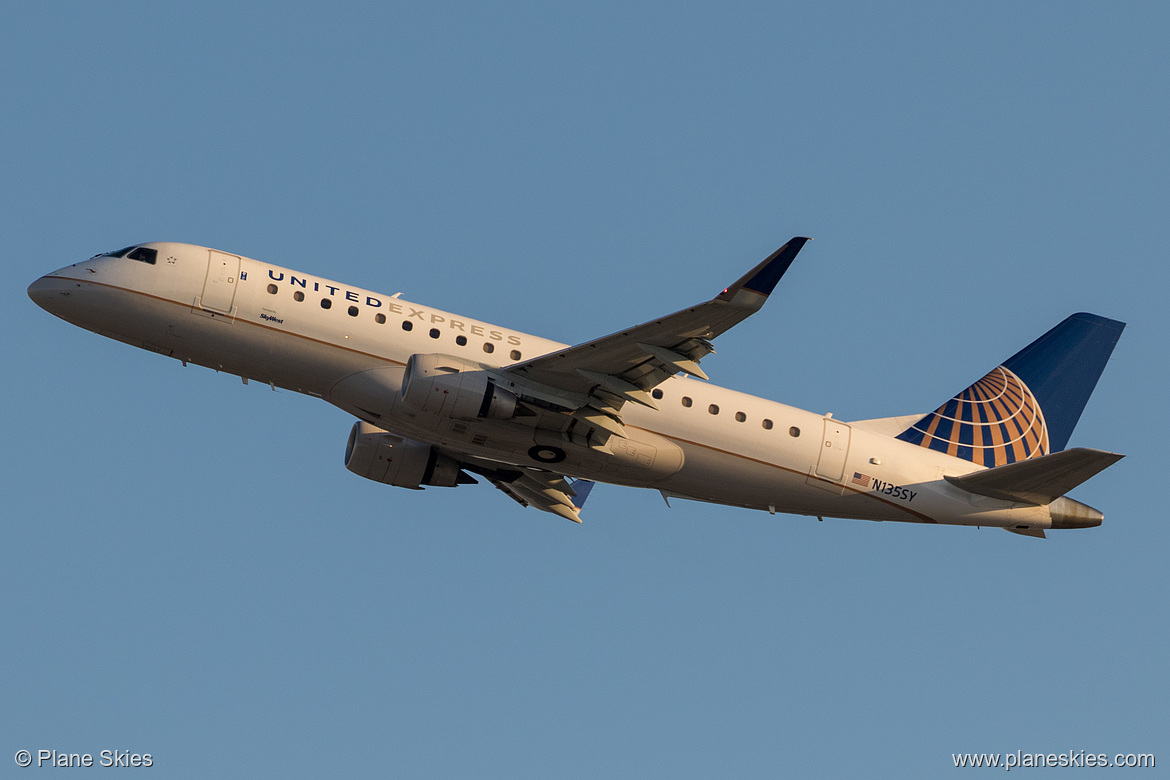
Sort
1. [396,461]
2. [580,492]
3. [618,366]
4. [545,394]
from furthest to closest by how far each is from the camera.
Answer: [580,492], [396,461], [545,394], [618,366]

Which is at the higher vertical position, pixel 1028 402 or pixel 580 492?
pixel 1028 402

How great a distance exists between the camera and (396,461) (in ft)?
120

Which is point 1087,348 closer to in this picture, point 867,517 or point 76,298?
point 867,517

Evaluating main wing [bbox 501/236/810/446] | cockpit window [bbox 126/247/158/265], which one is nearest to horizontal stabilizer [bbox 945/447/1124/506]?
main wing [bbox 501/236/810/446]

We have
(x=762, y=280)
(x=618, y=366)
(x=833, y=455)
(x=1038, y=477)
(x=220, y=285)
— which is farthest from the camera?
(x=833, y=455)

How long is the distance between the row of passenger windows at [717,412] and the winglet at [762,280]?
6.42 metres

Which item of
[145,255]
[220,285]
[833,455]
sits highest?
[145,255]

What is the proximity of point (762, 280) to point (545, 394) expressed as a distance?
709cm

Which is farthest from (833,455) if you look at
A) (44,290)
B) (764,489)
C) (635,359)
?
(44,290)

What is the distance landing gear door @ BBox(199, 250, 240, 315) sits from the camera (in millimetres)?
31672

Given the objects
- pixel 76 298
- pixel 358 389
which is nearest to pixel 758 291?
pixel 358 389

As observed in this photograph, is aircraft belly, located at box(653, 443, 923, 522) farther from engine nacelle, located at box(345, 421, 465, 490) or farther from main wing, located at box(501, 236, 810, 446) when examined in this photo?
engine nacelle, located at box(345, 421, 465, 490)

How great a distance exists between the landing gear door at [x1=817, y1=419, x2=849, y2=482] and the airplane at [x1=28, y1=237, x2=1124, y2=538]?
39 millimetres

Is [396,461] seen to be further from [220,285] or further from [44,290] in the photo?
[44,290]
